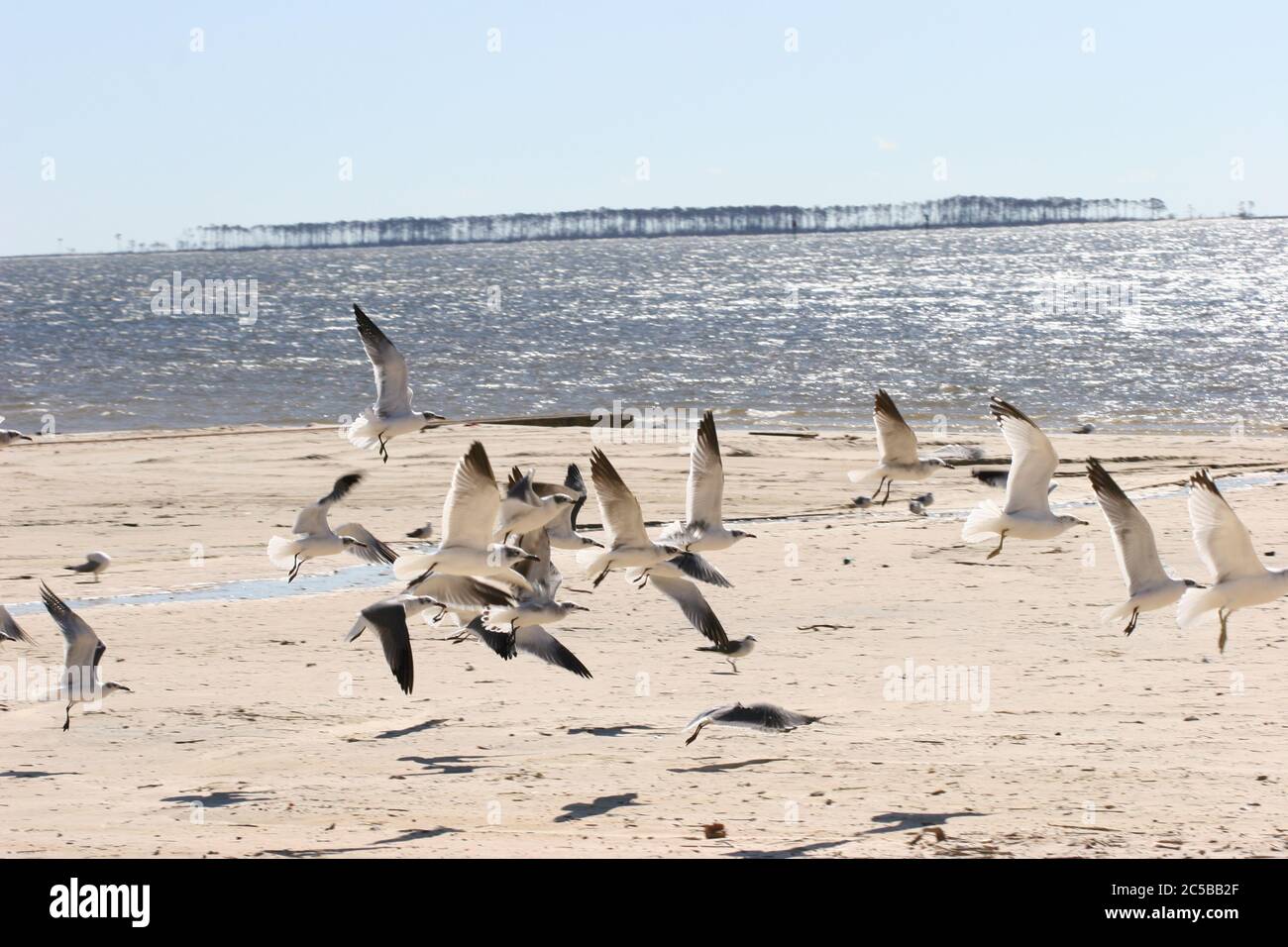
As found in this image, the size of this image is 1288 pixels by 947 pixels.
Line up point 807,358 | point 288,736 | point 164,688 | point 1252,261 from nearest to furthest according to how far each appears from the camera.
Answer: point 288,736, point 164,688, point 807,358, point 1252,261

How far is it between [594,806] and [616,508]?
2.27 meters

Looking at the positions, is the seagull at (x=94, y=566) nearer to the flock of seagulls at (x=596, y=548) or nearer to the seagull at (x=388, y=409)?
the flock of seagulls at (x=596, y=548)

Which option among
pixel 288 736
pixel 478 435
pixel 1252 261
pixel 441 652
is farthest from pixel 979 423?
pixel 1252 261

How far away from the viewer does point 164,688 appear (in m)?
11.0

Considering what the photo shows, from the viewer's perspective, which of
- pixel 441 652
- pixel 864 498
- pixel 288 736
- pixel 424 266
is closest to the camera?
pixel 288 736

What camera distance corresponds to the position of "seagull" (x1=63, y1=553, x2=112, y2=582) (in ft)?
48.8

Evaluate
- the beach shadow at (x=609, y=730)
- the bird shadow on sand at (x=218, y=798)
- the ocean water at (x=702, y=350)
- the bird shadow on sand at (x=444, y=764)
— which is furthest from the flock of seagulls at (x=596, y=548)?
the ocean water at (x=702, y=350)

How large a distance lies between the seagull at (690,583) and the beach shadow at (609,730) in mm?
920

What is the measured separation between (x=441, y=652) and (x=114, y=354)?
45299 mm

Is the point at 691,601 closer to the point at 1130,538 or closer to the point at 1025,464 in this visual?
the point at 1025,464

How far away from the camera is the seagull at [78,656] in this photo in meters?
9.42

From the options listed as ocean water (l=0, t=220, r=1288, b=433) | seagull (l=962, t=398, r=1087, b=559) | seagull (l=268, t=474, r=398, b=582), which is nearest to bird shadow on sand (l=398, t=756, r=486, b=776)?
seagull (l=268, t=474, r=398, b=582)

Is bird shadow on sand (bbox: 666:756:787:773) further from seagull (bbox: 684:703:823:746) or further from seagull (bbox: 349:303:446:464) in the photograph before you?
seagull (bbox: 349:303:446:464)

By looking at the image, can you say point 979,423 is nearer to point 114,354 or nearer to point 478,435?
point 478,435
